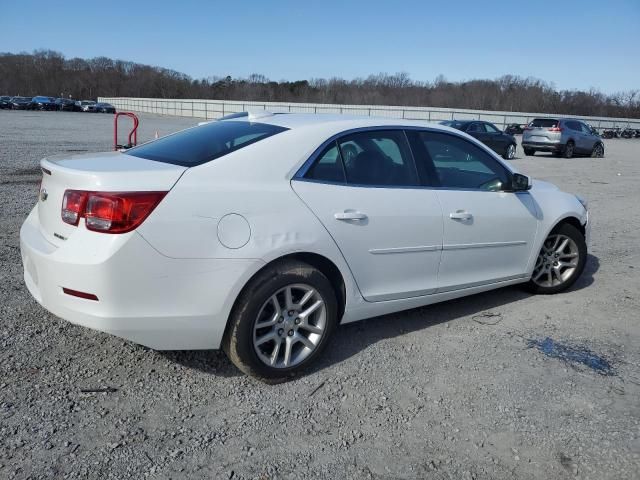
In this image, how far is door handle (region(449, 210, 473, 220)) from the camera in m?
4.05

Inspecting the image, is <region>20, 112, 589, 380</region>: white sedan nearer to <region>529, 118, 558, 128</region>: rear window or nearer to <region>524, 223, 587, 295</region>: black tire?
<region>524, 223, 587, 295</region>: black tire

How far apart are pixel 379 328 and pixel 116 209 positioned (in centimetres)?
225

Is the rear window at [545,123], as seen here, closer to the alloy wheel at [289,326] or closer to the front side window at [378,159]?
the front side window at [378,159]

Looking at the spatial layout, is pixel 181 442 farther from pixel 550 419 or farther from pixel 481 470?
pixel 550 419

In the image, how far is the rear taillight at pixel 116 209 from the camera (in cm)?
283

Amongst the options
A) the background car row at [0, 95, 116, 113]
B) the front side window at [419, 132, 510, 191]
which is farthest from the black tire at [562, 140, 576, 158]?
the background car row at [0, 95, 116, 113]

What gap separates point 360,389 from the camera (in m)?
3.33

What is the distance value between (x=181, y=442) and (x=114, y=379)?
798 millimetres

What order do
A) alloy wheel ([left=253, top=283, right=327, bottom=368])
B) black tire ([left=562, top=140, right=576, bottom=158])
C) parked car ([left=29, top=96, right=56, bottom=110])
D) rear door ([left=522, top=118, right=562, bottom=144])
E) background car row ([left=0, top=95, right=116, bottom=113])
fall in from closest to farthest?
alloy wheel ([left=253, top=283, right=327, bottom=368])
rear door ([left=522, top=118, right=562, bottom=144])
black tire ([left=562, top=140, right=576, bottom=158])
background car row ([left=0, top=95, right=116, bottom=113])
parked car ([left=29, top=96, right=56, bottom=110])

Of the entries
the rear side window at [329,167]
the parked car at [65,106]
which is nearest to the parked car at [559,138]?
the rear side window at [329,167]

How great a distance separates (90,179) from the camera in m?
2.93

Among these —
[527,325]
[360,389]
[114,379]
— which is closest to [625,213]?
[527,325]

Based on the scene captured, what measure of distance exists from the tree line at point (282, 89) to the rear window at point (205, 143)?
8479cm

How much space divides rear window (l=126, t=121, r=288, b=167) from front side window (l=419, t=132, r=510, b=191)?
126cm
